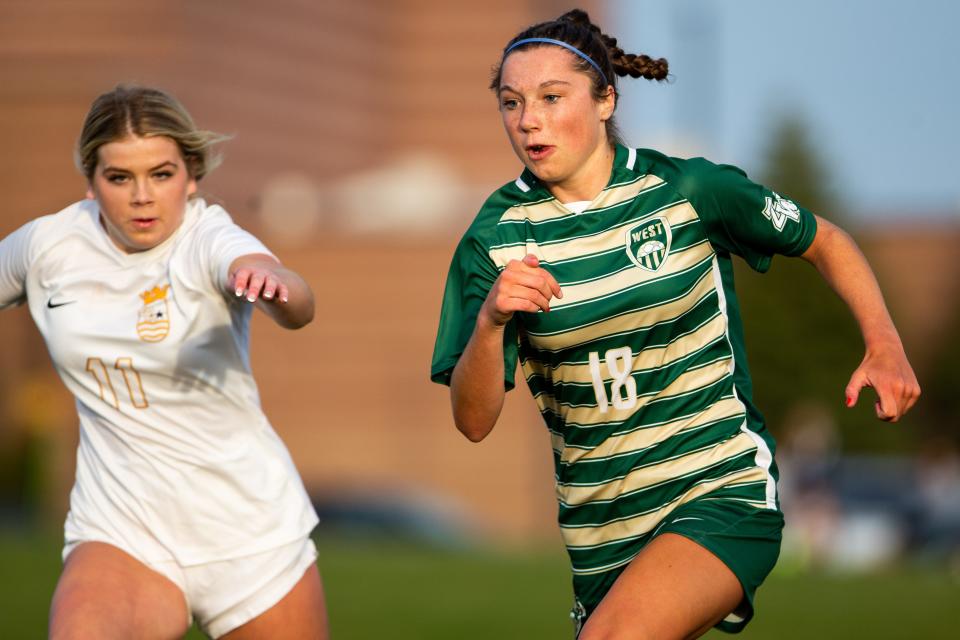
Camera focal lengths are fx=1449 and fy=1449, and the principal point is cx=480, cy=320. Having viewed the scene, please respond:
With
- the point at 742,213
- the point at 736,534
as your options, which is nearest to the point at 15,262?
the point at 742,213

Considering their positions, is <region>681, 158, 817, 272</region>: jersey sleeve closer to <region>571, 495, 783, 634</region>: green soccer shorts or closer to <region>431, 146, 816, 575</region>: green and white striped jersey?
<region>431, 146, 816, 575</region>: green and white striped jersey

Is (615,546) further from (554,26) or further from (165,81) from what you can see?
(165,81)

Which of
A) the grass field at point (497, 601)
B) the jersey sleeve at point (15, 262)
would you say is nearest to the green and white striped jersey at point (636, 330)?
the jersey sleeve at point (15, 262)

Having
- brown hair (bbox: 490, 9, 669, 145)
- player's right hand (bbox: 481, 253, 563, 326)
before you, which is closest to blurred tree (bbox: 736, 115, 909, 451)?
brown hair (bbox: 490, 9, 669, 145)

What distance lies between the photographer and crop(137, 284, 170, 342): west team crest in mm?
4742

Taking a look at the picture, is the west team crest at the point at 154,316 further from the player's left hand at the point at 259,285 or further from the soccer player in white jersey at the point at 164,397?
the player's left hand at the point at 259,285

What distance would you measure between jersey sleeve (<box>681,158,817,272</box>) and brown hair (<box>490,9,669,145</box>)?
0.36 m

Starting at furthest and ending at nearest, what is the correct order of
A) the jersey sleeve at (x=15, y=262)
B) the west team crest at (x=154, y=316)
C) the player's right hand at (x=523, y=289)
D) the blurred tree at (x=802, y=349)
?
the blurred tree at (x=802, y=349) < the jersey sleeve at (x=15, y=262) < the west team crest at (x=154, y=316) < the player's right hand at (x=523, y=289)

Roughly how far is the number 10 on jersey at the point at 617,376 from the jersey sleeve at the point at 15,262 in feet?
6.56

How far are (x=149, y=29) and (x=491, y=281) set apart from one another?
34990mm

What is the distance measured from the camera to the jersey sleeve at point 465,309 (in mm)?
4348

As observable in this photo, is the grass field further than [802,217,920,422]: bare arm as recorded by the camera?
Yes

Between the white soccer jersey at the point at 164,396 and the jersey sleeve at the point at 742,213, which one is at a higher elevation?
the jersey sleeve at the point at 742,213

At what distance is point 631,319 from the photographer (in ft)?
14.4
